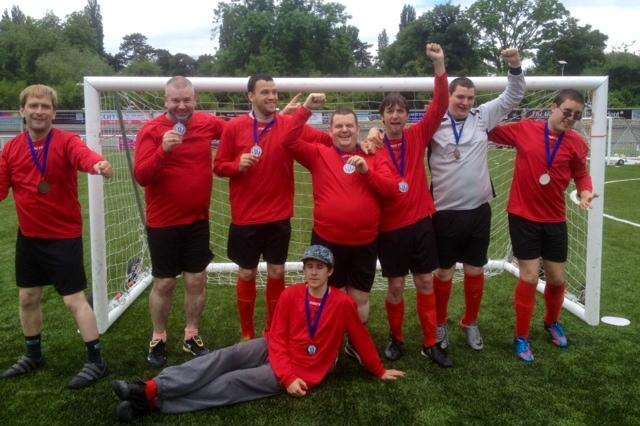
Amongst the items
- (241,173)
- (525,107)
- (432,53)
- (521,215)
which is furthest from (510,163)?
(241,173)

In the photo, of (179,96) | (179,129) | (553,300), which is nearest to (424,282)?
(553,300)

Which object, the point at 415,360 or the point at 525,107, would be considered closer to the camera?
the point at 415,360

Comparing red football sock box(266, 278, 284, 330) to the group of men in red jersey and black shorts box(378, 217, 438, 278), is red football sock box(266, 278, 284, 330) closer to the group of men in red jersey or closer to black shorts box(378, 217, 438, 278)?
the group of men in red jersey

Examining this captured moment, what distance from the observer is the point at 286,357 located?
3338 millimetres

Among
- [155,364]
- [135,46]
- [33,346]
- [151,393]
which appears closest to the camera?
[151,393]

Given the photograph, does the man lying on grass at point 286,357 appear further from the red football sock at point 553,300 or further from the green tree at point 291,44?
the green tree at point 291,44

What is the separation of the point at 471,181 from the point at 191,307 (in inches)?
89.1

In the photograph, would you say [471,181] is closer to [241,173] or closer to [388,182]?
[388,182]

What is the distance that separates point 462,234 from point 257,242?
4.87 ft

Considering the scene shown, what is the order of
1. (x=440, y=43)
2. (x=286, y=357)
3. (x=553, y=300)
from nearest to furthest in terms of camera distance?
1. (x=286, y=357)
2. (x=553, y=300)
3. (x=440, y=43)

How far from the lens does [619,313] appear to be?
495cm

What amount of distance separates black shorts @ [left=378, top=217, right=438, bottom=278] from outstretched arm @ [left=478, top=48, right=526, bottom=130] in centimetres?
95

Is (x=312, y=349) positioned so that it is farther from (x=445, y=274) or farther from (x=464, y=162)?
(x=464, y=162)

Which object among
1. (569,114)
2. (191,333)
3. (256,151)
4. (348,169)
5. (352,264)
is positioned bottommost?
(191,333)
